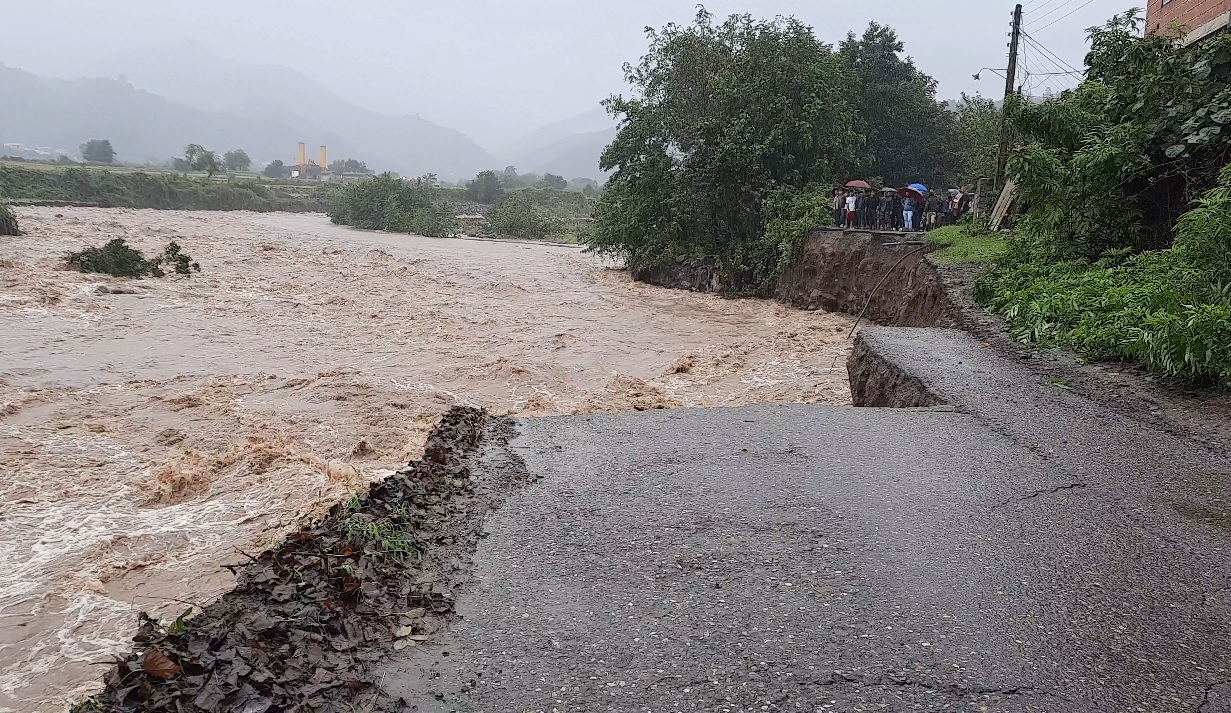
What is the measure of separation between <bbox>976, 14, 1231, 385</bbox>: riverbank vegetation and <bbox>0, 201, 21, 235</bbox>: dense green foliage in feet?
91.2

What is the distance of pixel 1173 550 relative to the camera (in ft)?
13.3

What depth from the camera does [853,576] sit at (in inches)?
149

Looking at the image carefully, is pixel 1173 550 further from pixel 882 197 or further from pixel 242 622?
pixel 882 197

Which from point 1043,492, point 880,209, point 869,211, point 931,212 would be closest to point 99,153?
point 931,212

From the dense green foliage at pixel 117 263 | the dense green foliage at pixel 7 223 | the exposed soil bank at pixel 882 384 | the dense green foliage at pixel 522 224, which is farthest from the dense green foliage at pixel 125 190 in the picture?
the exposed soil bank at pixel 882 384

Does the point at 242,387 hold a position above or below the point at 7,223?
below

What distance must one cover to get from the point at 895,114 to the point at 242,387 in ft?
87.7

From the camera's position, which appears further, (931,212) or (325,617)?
(931,212)

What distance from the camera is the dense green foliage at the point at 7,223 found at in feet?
82.2

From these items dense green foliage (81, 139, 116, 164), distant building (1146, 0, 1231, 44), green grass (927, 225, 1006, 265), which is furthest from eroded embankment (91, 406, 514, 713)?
dense green foliage (81, 139, 116, 164)

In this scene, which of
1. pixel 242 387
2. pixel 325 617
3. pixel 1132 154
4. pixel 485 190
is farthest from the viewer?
pixel 485 190

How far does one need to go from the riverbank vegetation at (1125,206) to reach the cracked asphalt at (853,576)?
2.27 m

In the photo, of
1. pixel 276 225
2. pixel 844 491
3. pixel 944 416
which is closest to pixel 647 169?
pixel 944 416

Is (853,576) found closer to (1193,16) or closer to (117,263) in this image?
(1193,16)
